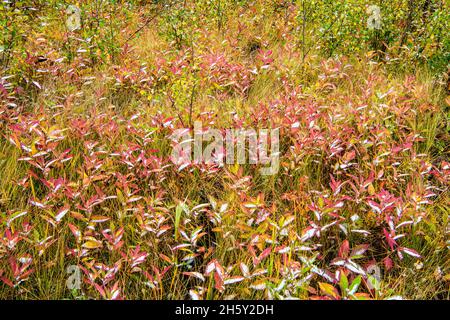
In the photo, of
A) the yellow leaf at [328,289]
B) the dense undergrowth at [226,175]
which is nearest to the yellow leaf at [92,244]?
the dense undergrowth at [226,175]

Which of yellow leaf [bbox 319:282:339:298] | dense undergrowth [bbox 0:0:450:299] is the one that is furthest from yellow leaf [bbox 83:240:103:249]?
yellow leaf [bbox 319:282:339:298]

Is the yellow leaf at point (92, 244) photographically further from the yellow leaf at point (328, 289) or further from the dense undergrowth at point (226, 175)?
the yellow leaf at point (328, 289)

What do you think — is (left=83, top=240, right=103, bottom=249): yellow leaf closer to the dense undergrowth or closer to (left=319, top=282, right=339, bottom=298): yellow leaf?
the dense undergrowth

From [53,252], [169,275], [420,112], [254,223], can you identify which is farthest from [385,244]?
[53,252]

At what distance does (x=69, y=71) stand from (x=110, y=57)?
0.64 meters

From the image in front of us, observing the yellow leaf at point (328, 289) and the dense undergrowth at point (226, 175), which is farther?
the dense undergrowth at point (226, 175)

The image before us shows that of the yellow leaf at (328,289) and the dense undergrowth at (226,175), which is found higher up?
the dense undergrowth at (226,175)

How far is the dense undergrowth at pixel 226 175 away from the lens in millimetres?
2146

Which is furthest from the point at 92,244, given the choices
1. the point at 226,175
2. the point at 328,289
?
the point at 328,289

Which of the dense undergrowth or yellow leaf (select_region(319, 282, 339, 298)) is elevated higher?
the dense undergrowth

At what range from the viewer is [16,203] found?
256cm

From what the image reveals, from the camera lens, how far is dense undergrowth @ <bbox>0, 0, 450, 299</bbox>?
215 cm

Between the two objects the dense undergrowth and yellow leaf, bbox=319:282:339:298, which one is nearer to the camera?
yellow leaf, bbox=319:282:339:298

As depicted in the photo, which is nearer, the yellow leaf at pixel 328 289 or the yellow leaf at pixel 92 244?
the yellow leaf at pixel 328 289
